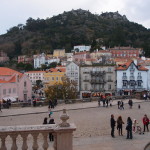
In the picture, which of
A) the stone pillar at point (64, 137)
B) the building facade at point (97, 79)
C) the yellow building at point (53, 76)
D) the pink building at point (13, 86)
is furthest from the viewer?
the yellow building at point (53, 76)

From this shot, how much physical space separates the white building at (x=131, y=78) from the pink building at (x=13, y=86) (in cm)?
1763

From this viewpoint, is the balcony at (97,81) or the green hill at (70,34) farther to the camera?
the green hill at (70,34)

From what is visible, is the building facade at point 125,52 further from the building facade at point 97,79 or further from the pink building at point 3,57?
the pink building at point 3,57

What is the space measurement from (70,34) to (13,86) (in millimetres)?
109101

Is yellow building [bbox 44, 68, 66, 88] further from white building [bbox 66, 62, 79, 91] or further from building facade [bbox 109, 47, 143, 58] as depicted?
building facade [bbox 109, 47, 143, 58]

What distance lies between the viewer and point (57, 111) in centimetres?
2091

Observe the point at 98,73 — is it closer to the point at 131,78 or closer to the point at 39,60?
the point at 131,78

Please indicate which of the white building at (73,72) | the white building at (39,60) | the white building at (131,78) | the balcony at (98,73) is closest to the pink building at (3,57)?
the white building at (39,60)

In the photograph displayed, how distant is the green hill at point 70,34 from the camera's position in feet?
414

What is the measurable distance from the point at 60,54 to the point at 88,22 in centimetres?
5475

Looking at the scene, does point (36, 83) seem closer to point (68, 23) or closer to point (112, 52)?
point (112, 52)

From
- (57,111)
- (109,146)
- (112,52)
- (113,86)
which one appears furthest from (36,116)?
(112,52)

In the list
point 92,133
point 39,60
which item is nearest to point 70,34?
point 39,60

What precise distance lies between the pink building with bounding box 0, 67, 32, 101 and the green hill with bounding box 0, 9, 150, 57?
6559 cm
